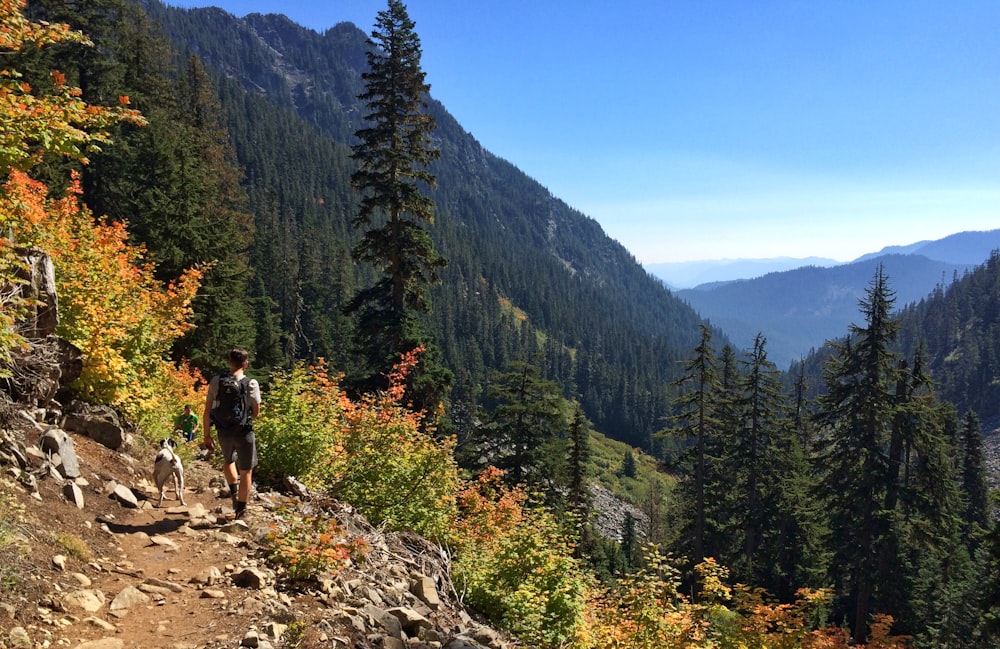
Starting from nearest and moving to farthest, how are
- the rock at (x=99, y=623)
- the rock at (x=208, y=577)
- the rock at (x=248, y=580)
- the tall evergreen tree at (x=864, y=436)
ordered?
the rock at (x=99, y=623)
the rock at (x=208, y=577)
the rock at (x=248, y=580)
the tall evergreen tree at (x=864, y=436)

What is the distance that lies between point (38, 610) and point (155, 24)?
37.8m

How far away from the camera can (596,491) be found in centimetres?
8738

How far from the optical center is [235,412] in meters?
6.36

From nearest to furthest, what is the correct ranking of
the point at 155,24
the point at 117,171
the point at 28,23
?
1. the point at 28,23
2. the point at 117,171
3. the point at 155,24

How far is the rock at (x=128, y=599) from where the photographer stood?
182 inches

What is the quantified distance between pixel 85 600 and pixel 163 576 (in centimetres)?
83

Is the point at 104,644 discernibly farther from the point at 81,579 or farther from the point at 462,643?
the point at 462,643

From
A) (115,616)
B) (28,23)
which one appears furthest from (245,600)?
(28,23)

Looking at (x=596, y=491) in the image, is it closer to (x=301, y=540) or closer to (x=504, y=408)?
(x=504, y=408)

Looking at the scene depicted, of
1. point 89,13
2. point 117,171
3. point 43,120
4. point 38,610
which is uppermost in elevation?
point 89,13

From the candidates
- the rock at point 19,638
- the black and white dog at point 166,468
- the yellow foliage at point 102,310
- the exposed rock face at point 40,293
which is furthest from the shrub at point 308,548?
the exposed rock face at point 40,293

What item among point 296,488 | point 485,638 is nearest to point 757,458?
point 485,638

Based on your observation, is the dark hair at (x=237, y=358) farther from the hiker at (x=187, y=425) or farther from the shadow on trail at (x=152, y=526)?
the hiker at (x=187, y=425)

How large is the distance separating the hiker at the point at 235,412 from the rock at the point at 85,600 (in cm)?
196
